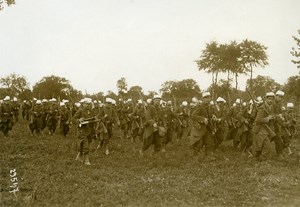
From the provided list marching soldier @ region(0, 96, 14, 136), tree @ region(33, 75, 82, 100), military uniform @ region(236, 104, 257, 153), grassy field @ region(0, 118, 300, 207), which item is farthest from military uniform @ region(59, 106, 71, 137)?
tree @ region(33, 75, 82, 100)

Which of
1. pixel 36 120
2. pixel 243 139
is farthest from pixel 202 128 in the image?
pixel 36 120

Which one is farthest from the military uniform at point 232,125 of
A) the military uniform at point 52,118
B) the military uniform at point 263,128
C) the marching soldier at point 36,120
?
the marching soldier at point 36,120

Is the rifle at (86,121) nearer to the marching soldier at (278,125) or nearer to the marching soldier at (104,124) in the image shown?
the marching soldier at (104,124)

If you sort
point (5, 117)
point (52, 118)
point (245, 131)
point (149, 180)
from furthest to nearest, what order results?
point (52, 118)
point (5, 117)
point (245, 131)
point (149, 180)

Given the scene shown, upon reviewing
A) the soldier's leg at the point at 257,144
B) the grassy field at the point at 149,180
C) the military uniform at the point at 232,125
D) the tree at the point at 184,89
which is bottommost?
the grassy field at the point at 149,180

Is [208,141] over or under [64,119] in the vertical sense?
under

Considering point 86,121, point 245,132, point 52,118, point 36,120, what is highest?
point 52,118

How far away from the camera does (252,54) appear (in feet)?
167

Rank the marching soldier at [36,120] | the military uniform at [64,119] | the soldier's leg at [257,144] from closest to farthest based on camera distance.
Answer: the soldier's leg at [257,144] → the marching soldier at [36,120] → the military uniform at [64,119]

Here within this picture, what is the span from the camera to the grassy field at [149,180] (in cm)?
957

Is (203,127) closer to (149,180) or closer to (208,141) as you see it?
(208,141)

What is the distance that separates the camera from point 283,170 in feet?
41.0

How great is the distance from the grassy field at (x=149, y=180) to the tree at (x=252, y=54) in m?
34.6

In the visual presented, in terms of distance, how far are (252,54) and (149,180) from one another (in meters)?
41.8
